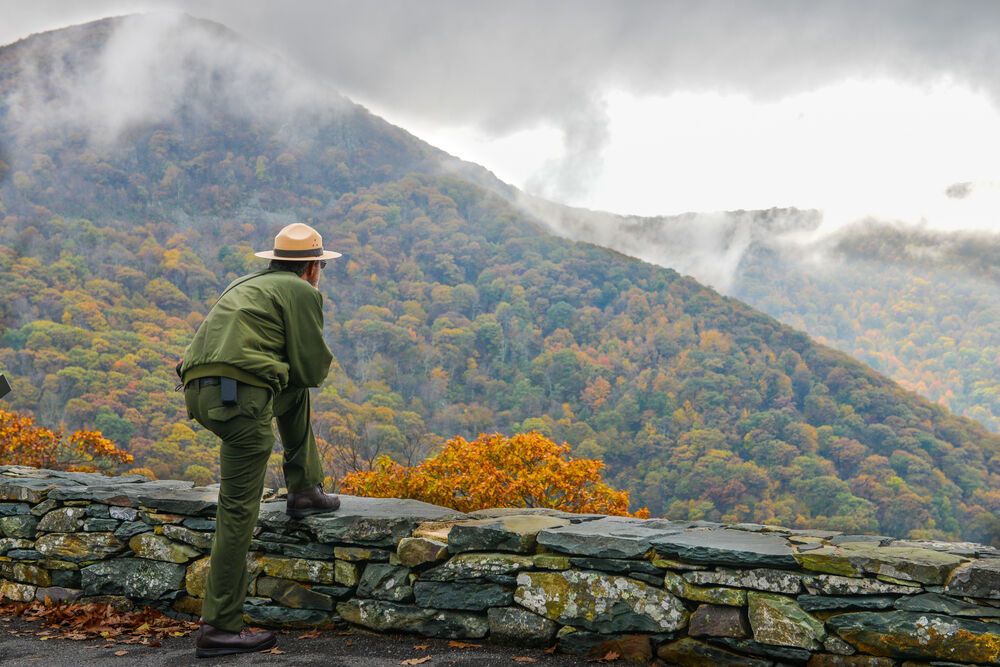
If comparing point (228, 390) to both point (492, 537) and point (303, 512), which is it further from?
point (492, 537)

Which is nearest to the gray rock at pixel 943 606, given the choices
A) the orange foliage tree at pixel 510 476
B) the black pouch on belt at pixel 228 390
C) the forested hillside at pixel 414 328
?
the black pouch on belt at pixel 228 390

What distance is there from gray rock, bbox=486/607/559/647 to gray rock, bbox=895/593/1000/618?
1.59 metres

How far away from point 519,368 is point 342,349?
1545cm

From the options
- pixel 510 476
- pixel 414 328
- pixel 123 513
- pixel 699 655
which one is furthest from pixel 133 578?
pixel 414 328

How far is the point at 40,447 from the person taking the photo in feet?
46.3

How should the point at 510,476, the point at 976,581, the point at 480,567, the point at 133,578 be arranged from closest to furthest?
the point at 976,581 < the point at 480,567 < the point at 133,578 < the point at 510,476

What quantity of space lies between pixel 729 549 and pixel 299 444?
234cm

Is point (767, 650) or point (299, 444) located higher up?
point (299, 444)

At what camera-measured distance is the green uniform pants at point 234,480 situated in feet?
13.3

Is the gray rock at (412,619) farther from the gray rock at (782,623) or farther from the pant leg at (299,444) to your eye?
the gray rock at (782,623)

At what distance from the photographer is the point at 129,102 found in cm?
11244

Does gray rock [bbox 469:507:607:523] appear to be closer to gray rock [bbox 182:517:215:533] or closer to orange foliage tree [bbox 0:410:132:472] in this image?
gray rock [bbox 182:517:215:533]

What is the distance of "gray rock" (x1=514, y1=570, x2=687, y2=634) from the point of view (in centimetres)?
401

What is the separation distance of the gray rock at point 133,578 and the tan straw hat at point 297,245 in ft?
6.64
